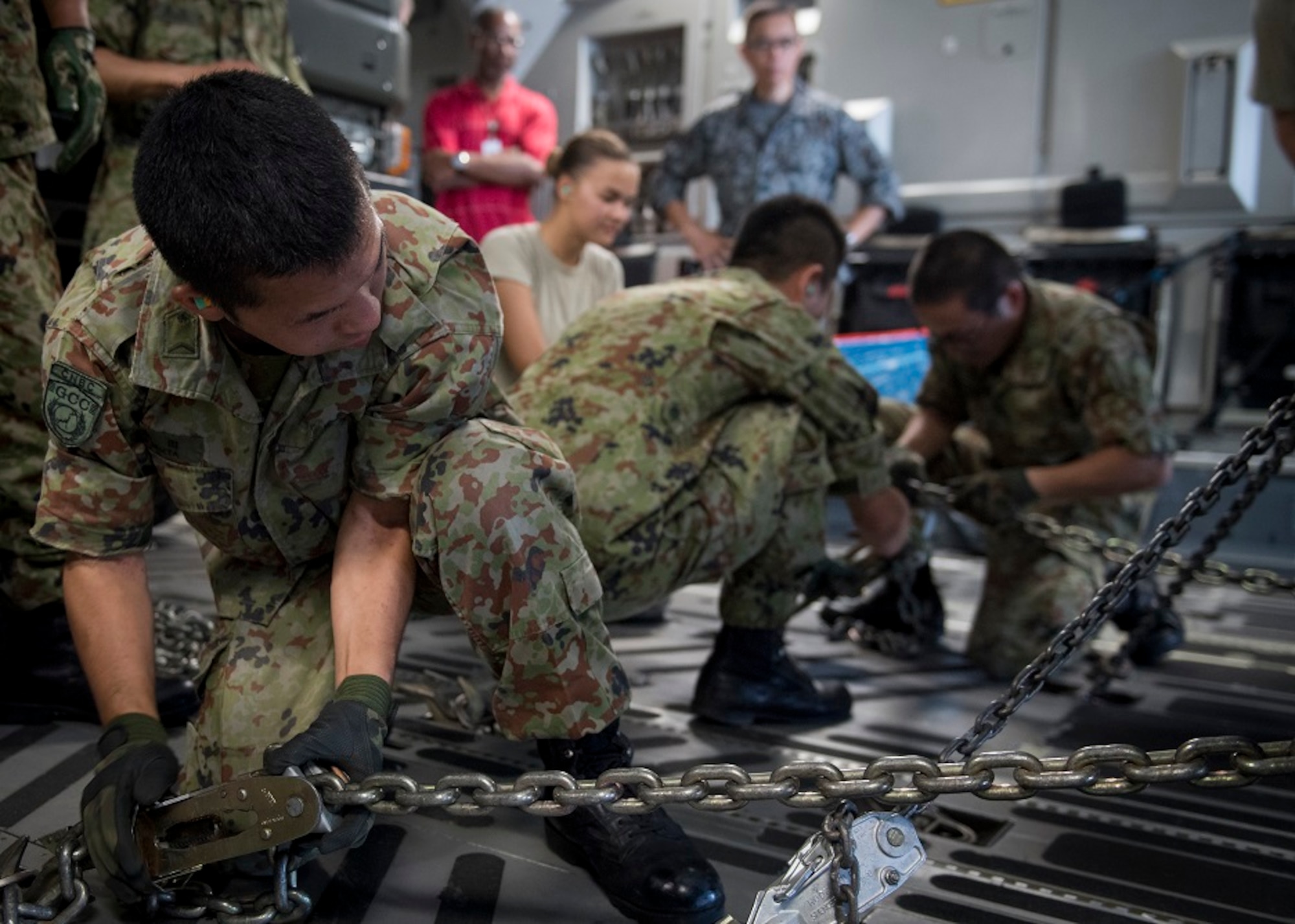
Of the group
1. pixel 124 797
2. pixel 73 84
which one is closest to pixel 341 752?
pixel 124 797

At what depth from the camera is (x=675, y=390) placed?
7.14ft

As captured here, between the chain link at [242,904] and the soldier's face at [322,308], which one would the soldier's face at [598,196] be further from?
the chain link at [242,904]

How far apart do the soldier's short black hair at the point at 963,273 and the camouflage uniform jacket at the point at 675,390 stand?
0.71 meters

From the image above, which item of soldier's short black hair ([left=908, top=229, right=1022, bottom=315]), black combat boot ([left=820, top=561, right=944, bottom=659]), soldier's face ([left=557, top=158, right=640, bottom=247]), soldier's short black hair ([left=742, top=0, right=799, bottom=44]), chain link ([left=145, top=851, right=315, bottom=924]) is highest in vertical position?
soldier's short black hair ([left=742, top=0, right=799, bottom=44])

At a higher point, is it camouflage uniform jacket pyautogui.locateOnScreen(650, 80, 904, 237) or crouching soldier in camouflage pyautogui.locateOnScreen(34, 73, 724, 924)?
camouflage uniform jacket pyautogui.locateOnScreen(650, 80, 904, 237)

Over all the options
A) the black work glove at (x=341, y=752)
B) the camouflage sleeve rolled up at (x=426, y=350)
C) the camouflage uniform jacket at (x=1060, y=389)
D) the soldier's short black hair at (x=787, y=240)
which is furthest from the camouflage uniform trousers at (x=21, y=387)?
the camouflage uniform jacket at (x=1060, y=389)

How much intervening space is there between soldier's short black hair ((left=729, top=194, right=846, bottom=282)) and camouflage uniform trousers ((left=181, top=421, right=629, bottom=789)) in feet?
3.63

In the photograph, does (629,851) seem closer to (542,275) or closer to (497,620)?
(497,620)

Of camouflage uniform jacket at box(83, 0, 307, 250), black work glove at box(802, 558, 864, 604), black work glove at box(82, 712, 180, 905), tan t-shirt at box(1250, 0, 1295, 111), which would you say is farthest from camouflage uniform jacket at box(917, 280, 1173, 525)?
black work glove at box(82, 712, 180, 905)

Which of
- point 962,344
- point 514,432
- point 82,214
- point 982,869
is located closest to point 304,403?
point 514,432

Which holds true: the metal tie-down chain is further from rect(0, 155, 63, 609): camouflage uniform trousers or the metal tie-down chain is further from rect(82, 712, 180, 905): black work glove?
rect(0, 155, 63, 609): camouflage uniform trousers

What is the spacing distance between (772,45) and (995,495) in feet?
7.76

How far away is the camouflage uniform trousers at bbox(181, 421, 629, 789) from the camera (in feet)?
4.89

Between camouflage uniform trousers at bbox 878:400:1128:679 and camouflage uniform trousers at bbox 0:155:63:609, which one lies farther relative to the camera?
camouflage uniform trousers at bbox 878:400:1128:679
